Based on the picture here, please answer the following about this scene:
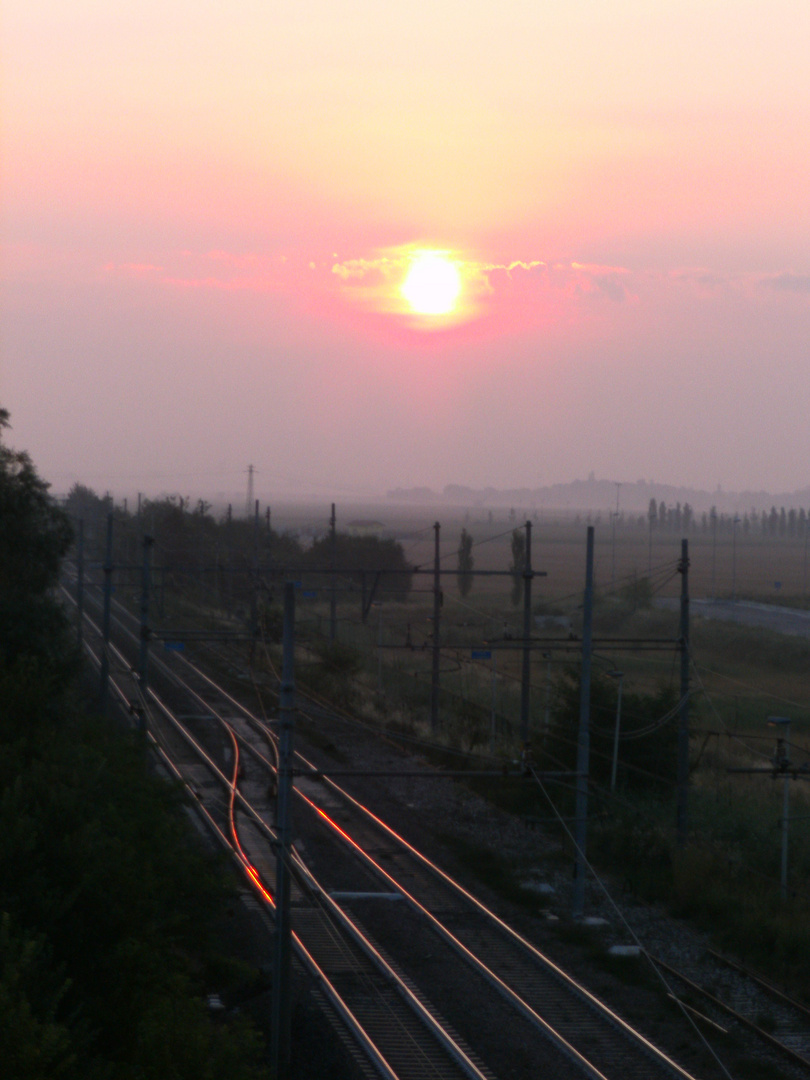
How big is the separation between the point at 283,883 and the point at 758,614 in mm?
60816

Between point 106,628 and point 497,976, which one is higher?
point 106,628

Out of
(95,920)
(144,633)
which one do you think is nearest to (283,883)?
(95,920)

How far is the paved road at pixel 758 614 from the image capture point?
59000 millimetres

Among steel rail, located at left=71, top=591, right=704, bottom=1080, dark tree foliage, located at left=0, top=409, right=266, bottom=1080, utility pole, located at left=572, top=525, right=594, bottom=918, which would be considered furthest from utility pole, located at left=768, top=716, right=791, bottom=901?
dark tree foliage, located at left=0, top=409, right=266, bottom=1080

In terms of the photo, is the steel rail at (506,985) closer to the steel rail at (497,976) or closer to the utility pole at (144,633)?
the steel rail at (497,976)

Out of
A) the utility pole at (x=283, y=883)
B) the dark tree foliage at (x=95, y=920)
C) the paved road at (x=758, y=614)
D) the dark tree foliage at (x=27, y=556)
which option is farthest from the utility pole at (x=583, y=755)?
the paved road at (x=758, y=614)

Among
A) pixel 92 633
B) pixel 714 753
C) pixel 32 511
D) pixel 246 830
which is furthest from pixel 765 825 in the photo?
pixel 92 633

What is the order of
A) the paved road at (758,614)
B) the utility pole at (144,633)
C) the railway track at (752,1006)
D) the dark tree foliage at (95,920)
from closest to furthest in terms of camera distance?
1. the dark tree foliage at (95,920)
2. the railway track at (752,1006)
3. the utility pole at (144,633)
4. the paved road at (758,614)

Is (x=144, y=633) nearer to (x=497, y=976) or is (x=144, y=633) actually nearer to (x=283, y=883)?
(x=497, y=976)

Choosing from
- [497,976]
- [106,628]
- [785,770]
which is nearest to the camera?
[497,976]

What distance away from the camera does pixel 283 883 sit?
10.1m

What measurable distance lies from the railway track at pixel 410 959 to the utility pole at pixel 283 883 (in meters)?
→ 0.29

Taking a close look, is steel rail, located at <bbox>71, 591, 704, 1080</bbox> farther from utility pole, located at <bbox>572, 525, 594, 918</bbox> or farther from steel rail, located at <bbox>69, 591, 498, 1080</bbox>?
utility pole, located at <bbox>572, 525, 594, 918</bbox>

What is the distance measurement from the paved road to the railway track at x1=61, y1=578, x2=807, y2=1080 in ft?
138
